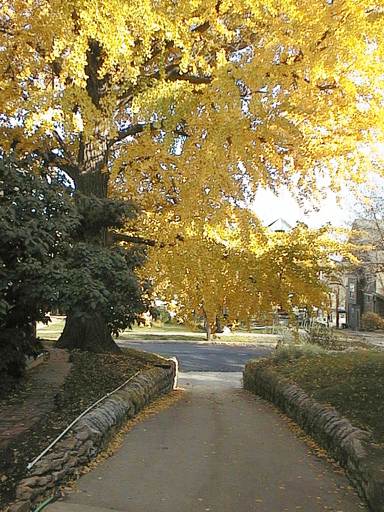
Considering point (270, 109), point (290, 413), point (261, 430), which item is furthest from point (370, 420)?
point (270, 109)

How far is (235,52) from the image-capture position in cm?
1013

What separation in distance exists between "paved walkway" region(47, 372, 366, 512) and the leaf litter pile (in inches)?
19.9

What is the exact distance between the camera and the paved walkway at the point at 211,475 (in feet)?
14.7

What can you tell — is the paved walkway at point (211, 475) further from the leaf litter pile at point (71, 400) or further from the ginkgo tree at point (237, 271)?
the ginkgo tree at point (237, 271)

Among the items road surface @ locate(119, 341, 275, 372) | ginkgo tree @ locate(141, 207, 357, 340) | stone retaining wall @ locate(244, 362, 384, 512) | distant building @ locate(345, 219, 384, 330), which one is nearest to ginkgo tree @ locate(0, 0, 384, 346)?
ginkgo tree @ locate(141, 207, 357, 340)

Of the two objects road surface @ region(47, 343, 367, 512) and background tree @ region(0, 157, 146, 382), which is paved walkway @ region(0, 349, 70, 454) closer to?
background tree @ region(0, 157, 146, 382)

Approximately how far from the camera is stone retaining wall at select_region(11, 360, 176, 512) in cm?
445

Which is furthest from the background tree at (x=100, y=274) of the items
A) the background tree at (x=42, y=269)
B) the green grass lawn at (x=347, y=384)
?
the green grass lawn at (x=347, y=384)

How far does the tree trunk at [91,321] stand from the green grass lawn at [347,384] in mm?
3624

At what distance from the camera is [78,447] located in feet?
17.4

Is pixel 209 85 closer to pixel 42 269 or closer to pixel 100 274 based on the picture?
pixel 100 274

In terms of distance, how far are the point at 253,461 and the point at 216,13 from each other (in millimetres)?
5775

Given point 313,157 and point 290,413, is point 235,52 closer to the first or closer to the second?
point 313,157

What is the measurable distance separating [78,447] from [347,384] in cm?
426
